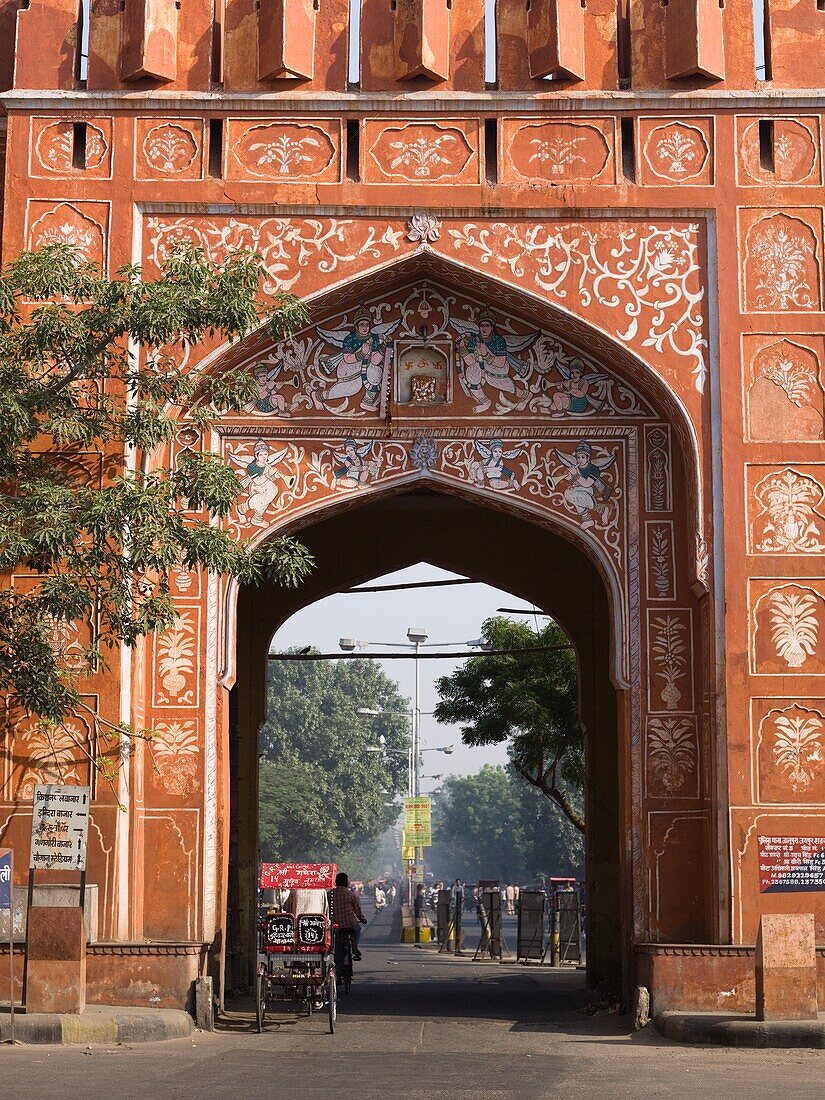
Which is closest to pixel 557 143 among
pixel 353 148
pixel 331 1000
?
pixel 353 148

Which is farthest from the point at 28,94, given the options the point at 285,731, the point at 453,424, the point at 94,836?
the point at 285,731

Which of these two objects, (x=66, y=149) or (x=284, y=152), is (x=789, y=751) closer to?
(x=284, y=152)

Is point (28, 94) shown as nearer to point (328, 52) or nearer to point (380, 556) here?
point (328, 52)

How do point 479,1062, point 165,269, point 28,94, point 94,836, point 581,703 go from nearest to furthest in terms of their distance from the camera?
point 479,1062, point 165,269, point 94,836, point 28,94, point 581,703

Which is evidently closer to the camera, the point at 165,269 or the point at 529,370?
the point at 165,269

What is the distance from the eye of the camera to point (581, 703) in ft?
55.7

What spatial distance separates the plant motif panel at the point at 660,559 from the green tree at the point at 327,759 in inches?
1962

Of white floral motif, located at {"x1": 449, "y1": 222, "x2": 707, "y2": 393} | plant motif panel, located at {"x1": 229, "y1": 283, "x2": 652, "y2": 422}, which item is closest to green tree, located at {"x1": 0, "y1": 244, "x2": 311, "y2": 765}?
plant motif panel, located at {"x1": 229, "y1": 283, "x2": 652, "y2": 422}

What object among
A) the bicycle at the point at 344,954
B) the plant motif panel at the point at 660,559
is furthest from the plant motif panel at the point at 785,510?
the bicycle at the point at 344,954

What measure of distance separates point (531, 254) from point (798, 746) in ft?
14.6

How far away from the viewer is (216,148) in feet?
43.2

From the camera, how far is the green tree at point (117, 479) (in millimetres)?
10617

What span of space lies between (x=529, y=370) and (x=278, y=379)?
210 centimetres

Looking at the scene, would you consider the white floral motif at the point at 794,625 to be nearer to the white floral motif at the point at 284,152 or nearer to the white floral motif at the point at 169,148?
the white floral motif at the point at 284,152
